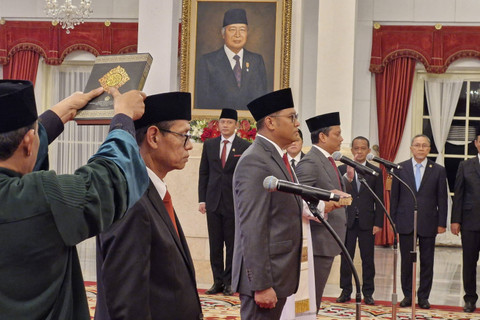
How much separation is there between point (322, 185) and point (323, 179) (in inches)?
1.8

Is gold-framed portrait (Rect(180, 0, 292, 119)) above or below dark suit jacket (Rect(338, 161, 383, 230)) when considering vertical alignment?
above

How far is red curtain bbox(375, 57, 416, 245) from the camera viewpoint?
41.4ft

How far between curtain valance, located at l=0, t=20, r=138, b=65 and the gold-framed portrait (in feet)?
12.1

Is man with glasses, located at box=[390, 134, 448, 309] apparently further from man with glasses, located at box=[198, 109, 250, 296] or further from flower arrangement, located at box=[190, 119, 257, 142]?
flower arrangement, located at box=[190, 119, 257, 142]

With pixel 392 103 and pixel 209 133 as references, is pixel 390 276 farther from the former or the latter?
pixel 392 103

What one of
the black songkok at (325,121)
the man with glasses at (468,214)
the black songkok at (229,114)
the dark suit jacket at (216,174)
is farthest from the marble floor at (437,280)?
the black songkok at (325,121)

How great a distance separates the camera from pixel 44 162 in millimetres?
2023

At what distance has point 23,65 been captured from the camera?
13570 mm

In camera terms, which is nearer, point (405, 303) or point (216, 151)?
point (405, 303)

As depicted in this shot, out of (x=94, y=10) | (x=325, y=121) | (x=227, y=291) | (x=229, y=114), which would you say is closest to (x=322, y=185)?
(x=325, y=121)

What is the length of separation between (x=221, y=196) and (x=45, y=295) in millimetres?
6288

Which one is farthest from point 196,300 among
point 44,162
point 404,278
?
point 404,278

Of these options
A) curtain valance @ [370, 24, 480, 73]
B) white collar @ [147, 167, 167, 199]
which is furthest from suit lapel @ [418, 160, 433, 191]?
white collar @ [147, 167, 167, 199]

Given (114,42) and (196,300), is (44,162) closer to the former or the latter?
(196,300)
